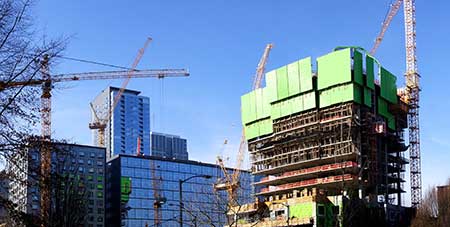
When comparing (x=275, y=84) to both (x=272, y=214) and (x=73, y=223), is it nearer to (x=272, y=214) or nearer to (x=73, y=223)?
(x=272, y=214)

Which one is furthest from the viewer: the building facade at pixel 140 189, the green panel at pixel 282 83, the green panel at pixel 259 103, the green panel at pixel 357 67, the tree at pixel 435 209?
the building facade at pixel 140 189

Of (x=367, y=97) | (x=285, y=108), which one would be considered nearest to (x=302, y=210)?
(x=367, y=97)

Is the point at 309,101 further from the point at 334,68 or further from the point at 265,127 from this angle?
the point at 265,127

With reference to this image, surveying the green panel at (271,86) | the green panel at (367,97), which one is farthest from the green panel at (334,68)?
the green panel at (271,86)

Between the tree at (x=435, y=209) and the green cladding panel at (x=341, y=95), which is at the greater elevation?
the green cladding panel at (x=341, y=95)

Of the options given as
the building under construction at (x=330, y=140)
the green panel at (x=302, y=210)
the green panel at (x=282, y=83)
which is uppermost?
the green panel at (x=282, y=83)

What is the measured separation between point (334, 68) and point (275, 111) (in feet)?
62.8

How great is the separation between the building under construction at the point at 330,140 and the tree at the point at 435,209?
40.2 ft

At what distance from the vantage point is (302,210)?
405 feet

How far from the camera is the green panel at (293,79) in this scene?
142m

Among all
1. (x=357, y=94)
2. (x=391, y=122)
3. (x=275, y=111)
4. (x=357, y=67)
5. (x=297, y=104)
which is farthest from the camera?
(x=275, y=111)

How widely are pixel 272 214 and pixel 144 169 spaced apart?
72.3m

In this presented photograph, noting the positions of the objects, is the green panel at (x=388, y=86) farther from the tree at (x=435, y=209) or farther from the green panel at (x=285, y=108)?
the tree at (x=435, y=209)

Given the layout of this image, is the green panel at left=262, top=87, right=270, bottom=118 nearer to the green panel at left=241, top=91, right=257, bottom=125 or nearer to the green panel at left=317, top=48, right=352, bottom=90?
the green panel at left=241, top=91, right=257, bottom=125
